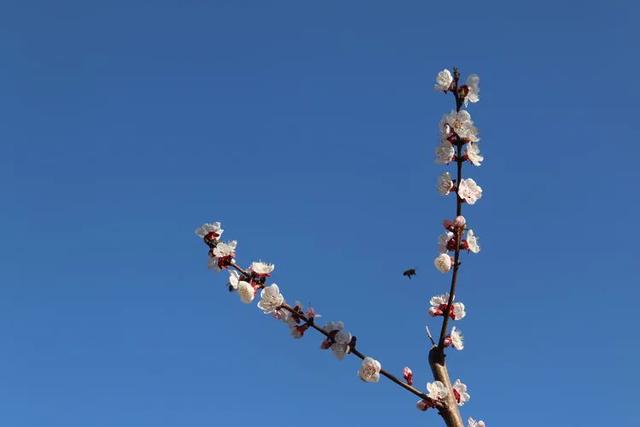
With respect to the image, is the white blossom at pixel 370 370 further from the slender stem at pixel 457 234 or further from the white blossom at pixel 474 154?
the white blossom at pixel 474 154

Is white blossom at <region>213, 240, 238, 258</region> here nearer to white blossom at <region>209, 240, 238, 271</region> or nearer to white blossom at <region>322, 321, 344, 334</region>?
white blossom at <region>209, 240, 238, 271</region>

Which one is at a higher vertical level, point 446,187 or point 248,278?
point 446,187

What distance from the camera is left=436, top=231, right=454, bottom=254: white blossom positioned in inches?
190

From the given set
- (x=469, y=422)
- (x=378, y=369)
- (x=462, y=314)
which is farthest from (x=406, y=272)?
(x=378, y=369)

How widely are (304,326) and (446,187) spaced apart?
1.50 m

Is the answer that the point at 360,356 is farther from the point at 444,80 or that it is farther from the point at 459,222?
the point at 444,80

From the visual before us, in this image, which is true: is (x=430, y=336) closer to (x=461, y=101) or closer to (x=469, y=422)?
(x=469, y=422)

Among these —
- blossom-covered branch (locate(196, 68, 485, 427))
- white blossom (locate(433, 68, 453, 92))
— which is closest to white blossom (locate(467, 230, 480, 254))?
blossom-covered branch (locate(196, 68, 485, 427))

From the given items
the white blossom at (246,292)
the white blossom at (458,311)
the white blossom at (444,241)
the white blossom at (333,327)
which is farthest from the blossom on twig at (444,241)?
the white blossom at (246,292)

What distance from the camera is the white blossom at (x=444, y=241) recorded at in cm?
483

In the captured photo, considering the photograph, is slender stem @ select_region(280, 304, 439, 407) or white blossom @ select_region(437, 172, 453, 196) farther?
white blossom @ select_region(437, 172, 453, 196)

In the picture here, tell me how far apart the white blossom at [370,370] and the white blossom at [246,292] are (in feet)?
3.24

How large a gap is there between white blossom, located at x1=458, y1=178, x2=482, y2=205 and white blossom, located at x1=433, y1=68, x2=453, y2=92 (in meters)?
0.72

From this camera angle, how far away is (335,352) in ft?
14.9
